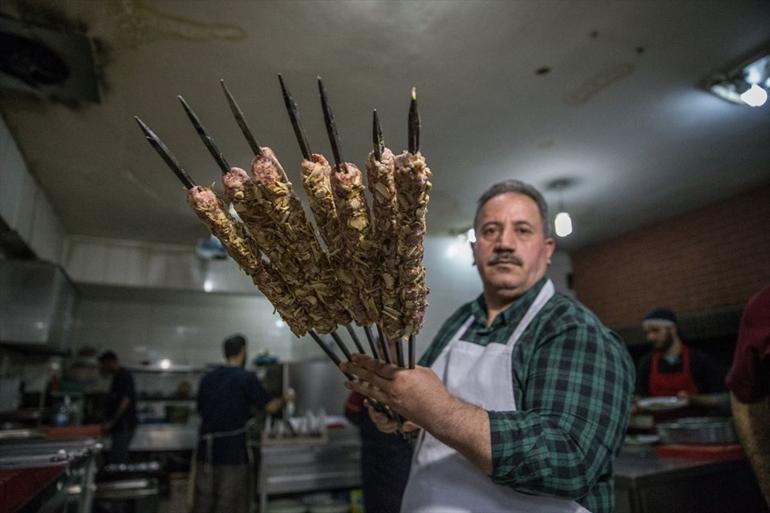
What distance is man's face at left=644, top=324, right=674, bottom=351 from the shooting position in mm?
3506

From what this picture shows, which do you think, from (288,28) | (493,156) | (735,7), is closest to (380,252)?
(288,28)

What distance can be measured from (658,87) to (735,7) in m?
0.63

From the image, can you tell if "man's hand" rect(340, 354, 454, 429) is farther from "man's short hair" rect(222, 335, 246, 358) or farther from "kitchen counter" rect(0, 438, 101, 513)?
"man's short hair" rect(222, 335, 246, 358)

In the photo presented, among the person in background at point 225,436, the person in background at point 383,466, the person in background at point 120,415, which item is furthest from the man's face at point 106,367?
the person in background at point 383,466

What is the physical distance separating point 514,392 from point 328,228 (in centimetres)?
65

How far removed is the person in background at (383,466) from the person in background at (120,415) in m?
3.58

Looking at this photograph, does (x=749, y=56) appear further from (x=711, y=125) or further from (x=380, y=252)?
(x=380, y=252)

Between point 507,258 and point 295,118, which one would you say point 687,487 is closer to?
point 507,258

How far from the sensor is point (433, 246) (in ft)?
17.7

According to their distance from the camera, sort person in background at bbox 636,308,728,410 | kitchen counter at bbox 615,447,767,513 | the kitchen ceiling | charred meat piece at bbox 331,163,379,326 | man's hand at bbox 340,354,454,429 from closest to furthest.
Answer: charred meat piece at bbox 331,163,379,326 < man's hand at bbox 340,354,454,429 < kitchen counter at bbox 615,447,767,513 < the kitchen ceiling < person in background at bbox 636,308,728,410

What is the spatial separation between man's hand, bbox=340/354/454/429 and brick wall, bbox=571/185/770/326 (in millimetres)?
1144

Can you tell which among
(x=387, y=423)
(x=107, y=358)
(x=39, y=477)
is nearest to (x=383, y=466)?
(x=387, y=423)

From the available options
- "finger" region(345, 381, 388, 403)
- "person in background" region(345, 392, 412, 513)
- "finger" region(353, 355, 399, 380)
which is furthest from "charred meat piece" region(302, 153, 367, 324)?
"person in background" region(345, 392, 412, 513)

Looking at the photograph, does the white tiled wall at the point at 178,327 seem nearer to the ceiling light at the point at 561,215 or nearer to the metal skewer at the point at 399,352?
the ceiling light at the point at 561,215
